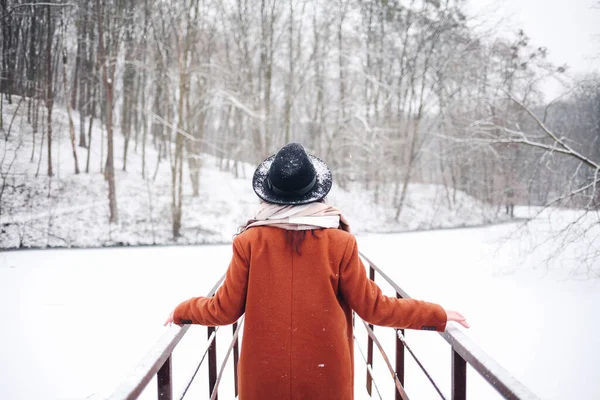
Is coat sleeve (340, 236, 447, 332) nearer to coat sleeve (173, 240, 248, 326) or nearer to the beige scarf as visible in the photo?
the beige scarf

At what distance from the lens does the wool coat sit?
130cm

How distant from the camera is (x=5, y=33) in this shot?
1213 centimetres

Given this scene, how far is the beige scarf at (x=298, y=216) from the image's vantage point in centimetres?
129

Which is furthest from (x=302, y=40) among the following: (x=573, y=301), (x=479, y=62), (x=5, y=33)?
(x=573, y=301)

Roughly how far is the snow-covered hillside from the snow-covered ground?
1.27 meters

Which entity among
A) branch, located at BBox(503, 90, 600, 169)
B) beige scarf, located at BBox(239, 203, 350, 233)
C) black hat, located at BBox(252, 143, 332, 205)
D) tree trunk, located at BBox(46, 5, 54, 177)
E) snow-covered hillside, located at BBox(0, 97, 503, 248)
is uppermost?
tree trunk, located at BBox(46, 5, 54, 177)

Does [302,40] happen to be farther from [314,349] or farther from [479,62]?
[314,349]

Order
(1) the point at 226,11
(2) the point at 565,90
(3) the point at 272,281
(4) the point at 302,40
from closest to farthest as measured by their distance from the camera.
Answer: (3) the point at 272,281
(2) the point at 565,90
(1) the point at 226,11
(4) the point at 302,40

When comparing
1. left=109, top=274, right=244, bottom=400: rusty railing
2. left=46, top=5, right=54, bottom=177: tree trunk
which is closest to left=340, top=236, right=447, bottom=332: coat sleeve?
left=109, top=274, right=244, bottom=400: rusty railing

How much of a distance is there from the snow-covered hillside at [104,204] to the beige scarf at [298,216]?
42.4 ft

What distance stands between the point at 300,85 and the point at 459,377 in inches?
664

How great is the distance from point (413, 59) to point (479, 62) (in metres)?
5.60

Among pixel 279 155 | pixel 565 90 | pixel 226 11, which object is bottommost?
pixel 279 155

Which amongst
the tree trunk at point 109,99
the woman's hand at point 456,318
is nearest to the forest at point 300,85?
the tree trunk at point 109,99
